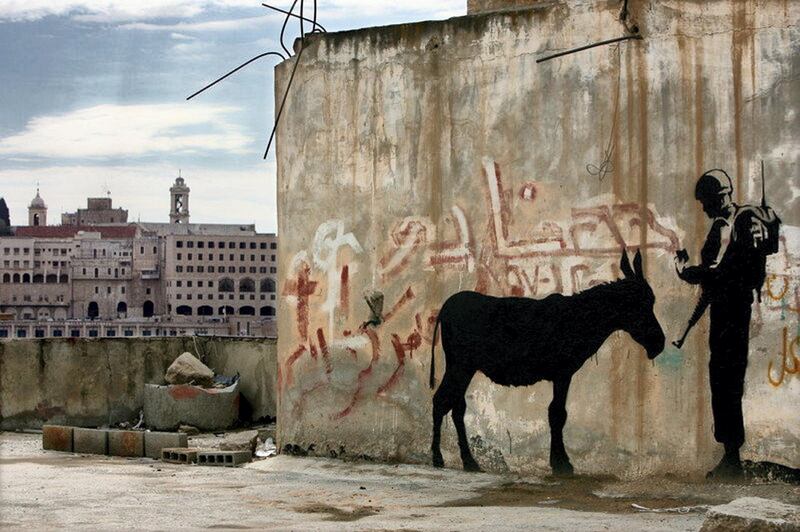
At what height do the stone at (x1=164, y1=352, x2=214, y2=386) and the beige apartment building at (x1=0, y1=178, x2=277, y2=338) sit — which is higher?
the beige apartment building at (x1=0, y1=178, x2=277, y2=338)

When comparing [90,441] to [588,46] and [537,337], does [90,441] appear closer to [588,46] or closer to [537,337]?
[537,337]

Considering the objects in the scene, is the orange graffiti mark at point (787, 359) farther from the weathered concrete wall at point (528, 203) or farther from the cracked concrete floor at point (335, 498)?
the cracked concrete floor at point (335, 498)

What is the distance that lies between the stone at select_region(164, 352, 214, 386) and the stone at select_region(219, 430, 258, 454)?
4.56ft

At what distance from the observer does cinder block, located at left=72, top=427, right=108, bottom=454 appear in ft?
42.7

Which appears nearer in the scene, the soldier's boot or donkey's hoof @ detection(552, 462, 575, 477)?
the soldier's boot

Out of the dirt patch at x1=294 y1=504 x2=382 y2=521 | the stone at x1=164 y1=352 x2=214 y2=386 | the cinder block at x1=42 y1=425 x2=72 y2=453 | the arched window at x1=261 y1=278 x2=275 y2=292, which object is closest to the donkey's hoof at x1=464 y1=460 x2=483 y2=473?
the dirt patch at x1=294 y1=504 x2=382 y2=521

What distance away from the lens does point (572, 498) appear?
9406mm

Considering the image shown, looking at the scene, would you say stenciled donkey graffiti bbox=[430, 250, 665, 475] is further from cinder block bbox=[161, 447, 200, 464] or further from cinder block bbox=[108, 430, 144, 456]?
cinder block bbox=[108, 430, 144, 456]

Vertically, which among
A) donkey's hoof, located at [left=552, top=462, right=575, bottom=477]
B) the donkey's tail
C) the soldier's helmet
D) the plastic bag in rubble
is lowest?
the plastic bag in rubble

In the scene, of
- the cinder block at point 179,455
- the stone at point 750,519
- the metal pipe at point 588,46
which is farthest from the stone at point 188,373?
the stone at point 750,519

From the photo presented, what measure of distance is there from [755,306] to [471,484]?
2680 mm

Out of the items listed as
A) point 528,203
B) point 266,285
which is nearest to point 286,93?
point 528,203

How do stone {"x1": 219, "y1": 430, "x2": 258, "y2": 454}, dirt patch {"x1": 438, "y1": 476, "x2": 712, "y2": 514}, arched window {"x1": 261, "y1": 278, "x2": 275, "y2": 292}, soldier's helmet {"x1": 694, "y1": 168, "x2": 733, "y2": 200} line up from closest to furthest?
dirt patch {"x1": 438, "y1": 476, "x2": 712, "y2": 514}
soldier's helmet {"x1": 694, "y1": 168, "x2": 733, "y2": 200}
stone {"x1": 219, "y1": 430, "x2": 258, "y2": 454}
arched window {"x1": 261, "y1": 278, "x2": 275, "y2": 292}

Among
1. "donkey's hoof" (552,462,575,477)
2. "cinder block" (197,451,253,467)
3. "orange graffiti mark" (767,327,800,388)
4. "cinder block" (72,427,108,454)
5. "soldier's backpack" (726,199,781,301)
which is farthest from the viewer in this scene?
"cinder block" (72,427,108,454)
